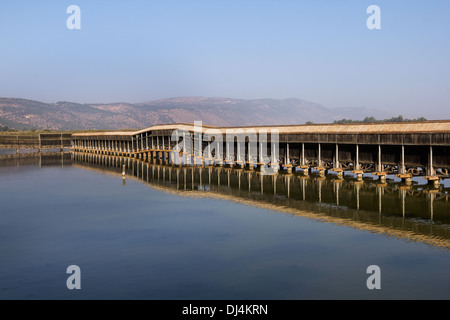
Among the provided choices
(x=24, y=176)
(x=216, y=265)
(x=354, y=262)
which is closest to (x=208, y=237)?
(x=216, y=265)

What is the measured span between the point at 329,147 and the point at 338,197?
14.9 m

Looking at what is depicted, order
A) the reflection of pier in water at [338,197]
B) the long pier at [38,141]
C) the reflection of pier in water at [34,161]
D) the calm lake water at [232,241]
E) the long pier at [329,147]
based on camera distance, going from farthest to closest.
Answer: the long pier at [38,141]
the reflection of pier in water at [34,161]
the long pier at [329,147]
the reflection of pier in water at [338,197]
the calm lake water at [232,241]

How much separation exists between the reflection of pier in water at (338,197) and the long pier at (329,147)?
193 centimetres

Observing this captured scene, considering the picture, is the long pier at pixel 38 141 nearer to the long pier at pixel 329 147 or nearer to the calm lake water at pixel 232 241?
the long pier at pixel 329 147

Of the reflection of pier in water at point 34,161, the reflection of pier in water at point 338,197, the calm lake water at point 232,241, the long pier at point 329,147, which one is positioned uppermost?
the long pier at point 329,147

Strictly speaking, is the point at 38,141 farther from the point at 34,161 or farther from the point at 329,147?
the point at 329,147

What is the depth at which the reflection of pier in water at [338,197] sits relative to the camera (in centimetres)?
3275

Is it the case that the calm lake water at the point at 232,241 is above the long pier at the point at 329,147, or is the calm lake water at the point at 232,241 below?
below

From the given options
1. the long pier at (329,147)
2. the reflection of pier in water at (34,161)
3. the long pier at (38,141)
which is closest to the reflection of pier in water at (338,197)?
the long pier at (329,147)

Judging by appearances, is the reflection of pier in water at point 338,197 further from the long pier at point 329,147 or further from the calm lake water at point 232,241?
the long pier at point 329,147

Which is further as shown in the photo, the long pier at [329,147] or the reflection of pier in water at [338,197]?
the long pier at [329,147]

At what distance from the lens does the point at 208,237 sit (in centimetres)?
3152

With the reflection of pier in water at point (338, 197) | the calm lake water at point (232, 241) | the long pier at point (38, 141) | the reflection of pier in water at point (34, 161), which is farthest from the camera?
the long pier at point (38, 141)
